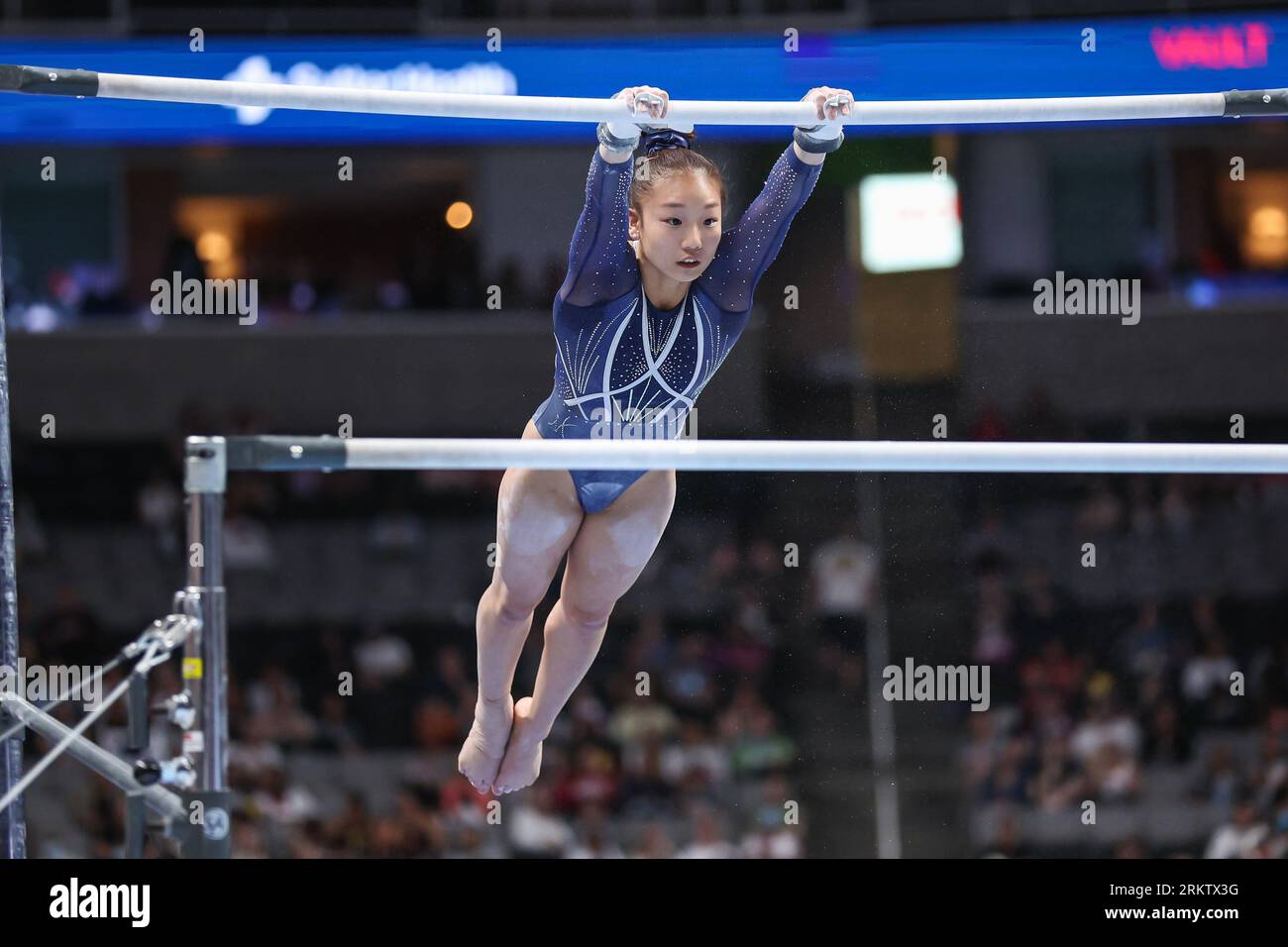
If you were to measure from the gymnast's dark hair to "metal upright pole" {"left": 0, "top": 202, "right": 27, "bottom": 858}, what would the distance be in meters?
1.70

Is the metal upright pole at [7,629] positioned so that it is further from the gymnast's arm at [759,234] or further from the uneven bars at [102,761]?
the gymnast's arm at [759,234]

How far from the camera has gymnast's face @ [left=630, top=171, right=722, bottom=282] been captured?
3.90 meters

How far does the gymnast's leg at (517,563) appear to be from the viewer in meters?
4.07

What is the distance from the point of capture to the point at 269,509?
7879mm

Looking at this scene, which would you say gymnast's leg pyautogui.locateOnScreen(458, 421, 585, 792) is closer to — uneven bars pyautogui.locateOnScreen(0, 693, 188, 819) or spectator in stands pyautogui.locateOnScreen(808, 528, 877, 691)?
uneven bars pyautogui.locateOnScreen(0, 693, 188, 819)

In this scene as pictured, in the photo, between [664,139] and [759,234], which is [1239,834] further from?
[664,139]

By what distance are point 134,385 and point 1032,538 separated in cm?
472

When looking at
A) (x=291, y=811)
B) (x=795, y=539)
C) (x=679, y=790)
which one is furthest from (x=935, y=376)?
(x=291, y=811)

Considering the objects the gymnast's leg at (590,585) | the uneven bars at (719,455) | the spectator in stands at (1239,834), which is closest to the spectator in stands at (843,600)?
the gymnast's leg at (590,585)

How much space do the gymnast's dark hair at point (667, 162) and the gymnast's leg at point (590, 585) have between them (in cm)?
75
